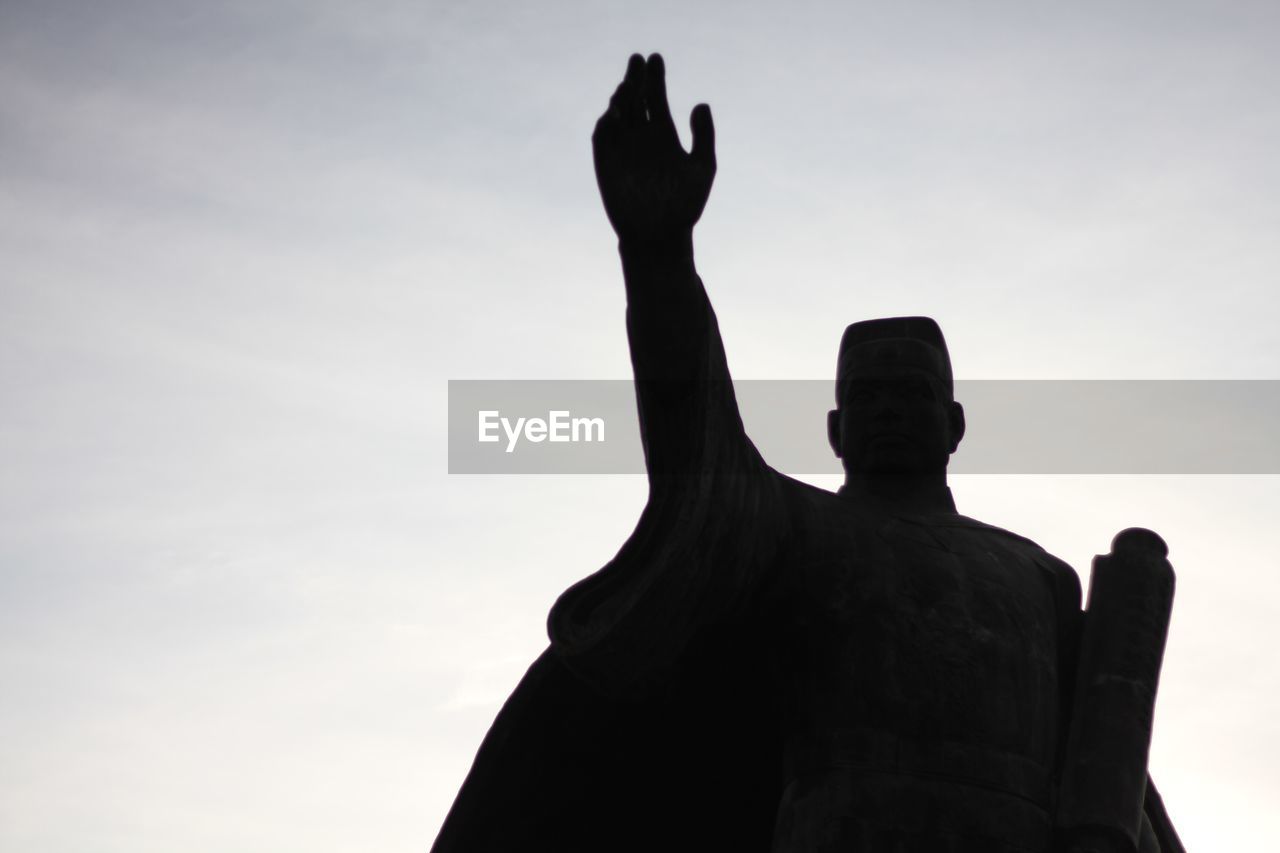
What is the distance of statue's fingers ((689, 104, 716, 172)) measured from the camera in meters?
6.73

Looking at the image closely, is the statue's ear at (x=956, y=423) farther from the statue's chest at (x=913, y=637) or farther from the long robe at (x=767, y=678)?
the statue's chest at (x=913, y=637)

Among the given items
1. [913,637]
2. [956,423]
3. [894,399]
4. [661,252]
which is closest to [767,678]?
[913,637]

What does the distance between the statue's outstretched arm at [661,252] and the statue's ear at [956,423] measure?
5.67 feet

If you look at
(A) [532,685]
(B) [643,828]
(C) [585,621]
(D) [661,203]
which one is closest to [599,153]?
(D) [661,203]

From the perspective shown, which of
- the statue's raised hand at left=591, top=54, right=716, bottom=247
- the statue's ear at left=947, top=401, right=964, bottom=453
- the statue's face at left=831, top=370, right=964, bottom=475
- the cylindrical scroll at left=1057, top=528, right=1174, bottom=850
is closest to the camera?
the statue's raised hand at left=591, top=54, right=716, bottom=247

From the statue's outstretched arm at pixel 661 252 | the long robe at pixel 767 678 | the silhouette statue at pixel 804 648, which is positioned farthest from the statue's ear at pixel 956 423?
the statue's outstretched arm at pixel 661 252

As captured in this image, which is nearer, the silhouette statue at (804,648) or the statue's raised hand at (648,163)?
the statue's raised hand at (648,163)

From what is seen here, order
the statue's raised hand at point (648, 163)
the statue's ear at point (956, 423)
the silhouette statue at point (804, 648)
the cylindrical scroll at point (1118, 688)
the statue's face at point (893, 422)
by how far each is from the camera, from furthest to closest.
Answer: the statue's ear at point (956, 423) < the statue's face at point (893, 422) < the cylindrical scroll at point (1118, 688) < the silhouette statue at point (804, 648) < the statue's raised hand at point (648, 163)

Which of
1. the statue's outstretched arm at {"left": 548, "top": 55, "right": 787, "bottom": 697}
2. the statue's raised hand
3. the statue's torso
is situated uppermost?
the statue's raised hand

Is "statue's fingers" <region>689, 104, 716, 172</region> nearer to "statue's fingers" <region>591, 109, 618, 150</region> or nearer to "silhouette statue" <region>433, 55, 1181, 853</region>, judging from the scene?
"silhouette statue" <region>433, 55, 1181, 853</region>

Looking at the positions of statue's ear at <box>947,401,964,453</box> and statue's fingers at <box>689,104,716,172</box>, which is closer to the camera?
statue's fingers at <box>689,104,716,172</box>

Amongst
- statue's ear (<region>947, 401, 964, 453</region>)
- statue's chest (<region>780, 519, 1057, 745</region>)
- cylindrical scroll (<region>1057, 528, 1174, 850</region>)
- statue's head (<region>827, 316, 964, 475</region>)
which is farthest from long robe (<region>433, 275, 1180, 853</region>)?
statue's ear (<region>947, 401, 964, 453</region>)

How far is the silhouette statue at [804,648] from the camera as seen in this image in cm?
678

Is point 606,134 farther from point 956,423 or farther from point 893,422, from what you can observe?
point 956,423
